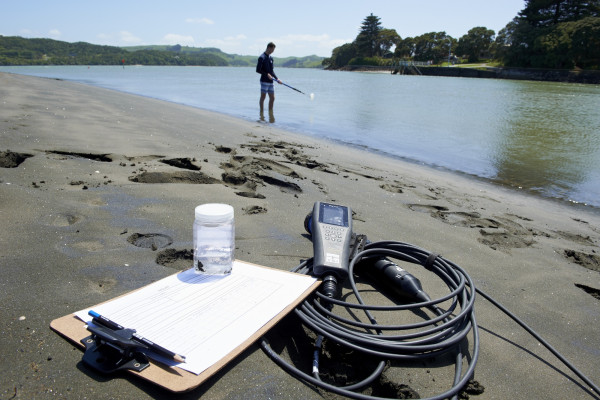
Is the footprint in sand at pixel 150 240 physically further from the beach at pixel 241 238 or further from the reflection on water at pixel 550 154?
the reflection on water at pixel 550 154

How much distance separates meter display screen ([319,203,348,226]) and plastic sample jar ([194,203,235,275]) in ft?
2.39

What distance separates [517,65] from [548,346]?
89601 millimetres

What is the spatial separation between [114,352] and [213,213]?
0.81 meters

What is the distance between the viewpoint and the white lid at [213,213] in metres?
2.00

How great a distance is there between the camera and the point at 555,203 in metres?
5.83

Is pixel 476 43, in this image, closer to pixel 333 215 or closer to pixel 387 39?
pixel 387 39

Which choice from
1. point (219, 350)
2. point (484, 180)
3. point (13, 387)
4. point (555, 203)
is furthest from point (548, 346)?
point (484, 180)

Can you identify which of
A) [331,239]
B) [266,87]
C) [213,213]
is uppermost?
[266,87]

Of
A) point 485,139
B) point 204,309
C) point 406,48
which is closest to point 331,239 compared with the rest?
point 204,309

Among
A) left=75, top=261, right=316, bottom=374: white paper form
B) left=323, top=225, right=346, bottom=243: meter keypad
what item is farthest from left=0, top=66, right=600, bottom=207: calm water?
left=75, top=261, right=316, bottom=374: white paper form

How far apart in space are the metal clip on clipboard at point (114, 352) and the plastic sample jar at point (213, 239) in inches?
28.1

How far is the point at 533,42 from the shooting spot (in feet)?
235

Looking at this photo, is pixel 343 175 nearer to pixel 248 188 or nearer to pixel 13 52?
pixel 248 188

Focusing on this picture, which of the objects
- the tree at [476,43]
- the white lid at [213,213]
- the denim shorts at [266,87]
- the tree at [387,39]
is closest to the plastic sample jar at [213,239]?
the white lid at [213,213]
